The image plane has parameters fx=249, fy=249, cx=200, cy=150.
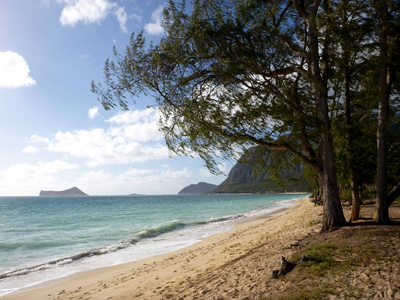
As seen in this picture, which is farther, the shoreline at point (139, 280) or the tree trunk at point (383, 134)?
the tree trunk at point (383, 134)

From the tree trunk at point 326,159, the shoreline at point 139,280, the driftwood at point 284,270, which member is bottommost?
the shoreline at point 139,280

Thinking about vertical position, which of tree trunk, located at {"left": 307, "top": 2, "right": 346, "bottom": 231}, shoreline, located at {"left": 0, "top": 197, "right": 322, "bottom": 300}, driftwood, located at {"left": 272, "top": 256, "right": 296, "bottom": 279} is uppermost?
tree trunk, located at {"left": 307, "top": 2, "right": 346, "bottom": 231}

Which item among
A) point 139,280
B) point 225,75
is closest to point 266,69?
point 225,75

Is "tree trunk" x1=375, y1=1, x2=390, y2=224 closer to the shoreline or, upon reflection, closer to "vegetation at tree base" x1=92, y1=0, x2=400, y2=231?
"vegetation at tree base" x1=92, y1=0, x2=400, y2=231

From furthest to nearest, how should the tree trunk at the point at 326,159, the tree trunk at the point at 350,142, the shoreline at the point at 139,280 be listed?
the tree trunk at the point at 350,142 → the tree trunk at the point at 326,159 → the shoreline at the point at 139,280

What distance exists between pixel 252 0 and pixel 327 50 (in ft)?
10.4

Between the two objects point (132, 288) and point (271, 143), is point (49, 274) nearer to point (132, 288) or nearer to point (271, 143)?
point (132, 288)

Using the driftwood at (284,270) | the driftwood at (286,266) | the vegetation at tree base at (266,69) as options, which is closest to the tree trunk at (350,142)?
the vegetation at tree base at (266,69)

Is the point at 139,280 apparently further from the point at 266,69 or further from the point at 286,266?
the point at 266,69

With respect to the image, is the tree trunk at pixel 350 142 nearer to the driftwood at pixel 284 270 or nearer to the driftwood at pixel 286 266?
the driftwood at pixel 286 266

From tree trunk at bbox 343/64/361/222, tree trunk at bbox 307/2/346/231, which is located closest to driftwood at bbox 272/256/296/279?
tree trunk at bbox 307/2/346/231

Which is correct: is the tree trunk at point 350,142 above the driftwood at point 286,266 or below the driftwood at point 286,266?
above

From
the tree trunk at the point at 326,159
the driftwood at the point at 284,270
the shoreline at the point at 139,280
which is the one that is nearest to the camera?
the driftwood at the point at 284,270

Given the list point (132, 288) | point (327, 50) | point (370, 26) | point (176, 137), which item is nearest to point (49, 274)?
point (132, 288)
